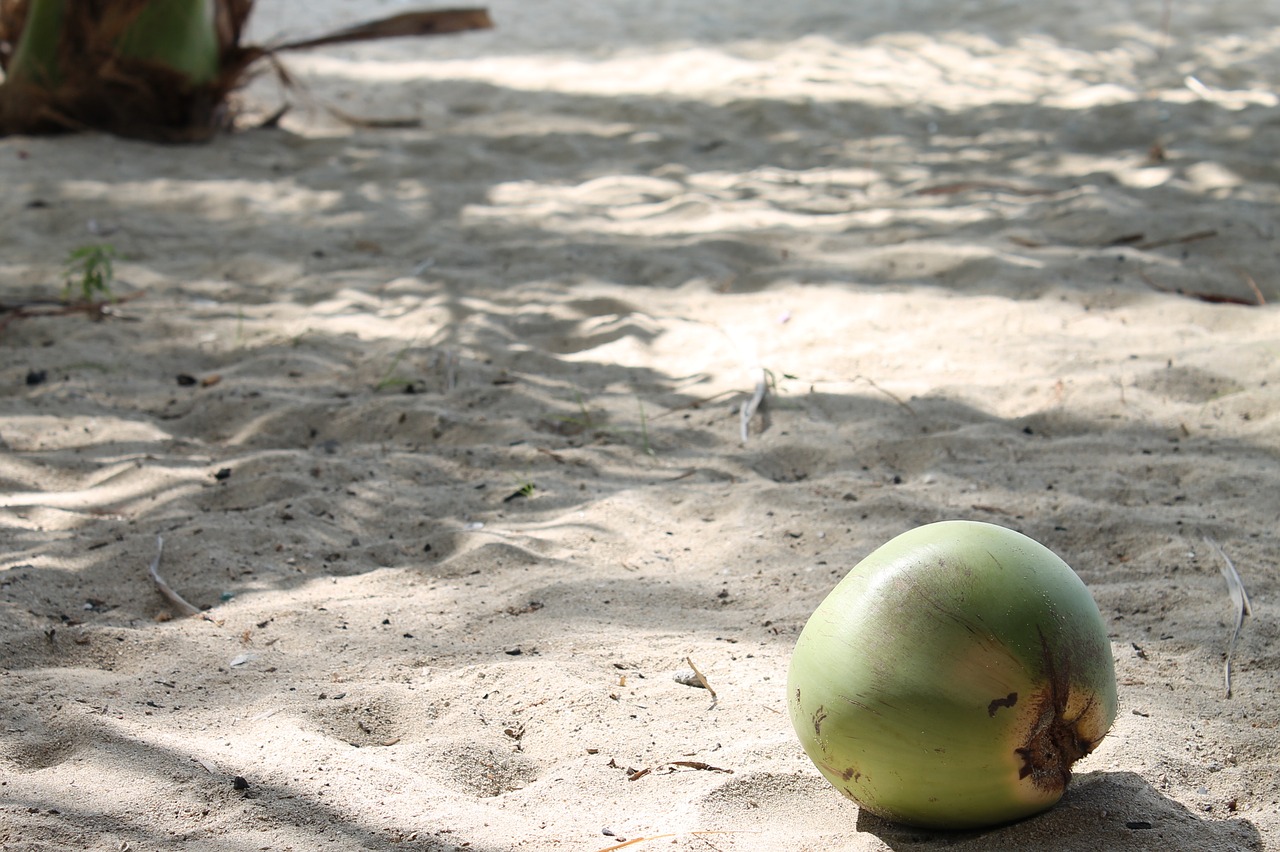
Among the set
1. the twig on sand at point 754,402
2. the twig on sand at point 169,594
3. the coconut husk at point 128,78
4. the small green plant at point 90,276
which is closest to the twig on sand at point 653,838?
the twig on sand at point 169,594

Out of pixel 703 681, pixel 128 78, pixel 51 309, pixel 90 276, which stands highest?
pixel 128 78

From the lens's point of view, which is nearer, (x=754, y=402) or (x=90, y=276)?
(x=754, y=402)

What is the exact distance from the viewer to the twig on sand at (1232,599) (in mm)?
1871

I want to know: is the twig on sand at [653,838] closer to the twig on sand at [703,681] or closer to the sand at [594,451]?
the sand at [594,451]

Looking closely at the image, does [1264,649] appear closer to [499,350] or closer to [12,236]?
[499,350]

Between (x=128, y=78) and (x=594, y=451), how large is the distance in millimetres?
3874

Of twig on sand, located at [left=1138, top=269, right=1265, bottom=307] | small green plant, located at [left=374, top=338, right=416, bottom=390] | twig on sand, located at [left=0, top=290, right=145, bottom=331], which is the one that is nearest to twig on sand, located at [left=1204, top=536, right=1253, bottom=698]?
twig on sand, located at [left=1138, top=269, right=1265, bottom=307]

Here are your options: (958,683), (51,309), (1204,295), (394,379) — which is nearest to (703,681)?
(958,683)

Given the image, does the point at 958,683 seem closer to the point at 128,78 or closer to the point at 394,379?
the point at 394,379

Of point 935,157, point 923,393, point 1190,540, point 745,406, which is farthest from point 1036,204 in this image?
point 1190,540

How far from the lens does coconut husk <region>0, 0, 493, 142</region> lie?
210 inches

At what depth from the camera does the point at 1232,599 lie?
6.76 feet

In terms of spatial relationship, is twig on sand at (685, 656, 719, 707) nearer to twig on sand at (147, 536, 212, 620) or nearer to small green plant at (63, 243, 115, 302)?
twig on sand at (147, 536, 212, 620)

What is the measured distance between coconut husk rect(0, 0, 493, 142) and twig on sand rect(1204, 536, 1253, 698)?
4599mm
